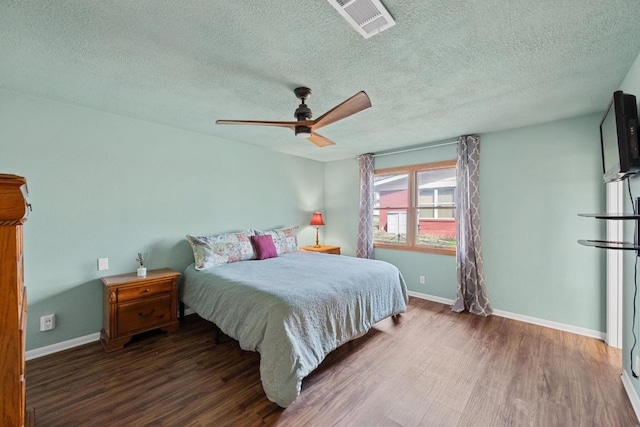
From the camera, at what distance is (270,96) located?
242 centimetres

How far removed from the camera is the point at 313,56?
1.81 meters

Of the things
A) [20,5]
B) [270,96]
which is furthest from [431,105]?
[20,5]

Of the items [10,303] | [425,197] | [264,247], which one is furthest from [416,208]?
[10,303]

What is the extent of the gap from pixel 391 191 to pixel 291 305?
125 inches

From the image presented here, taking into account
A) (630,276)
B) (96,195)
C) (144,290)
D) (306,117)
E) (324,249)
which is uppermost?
(306,117)

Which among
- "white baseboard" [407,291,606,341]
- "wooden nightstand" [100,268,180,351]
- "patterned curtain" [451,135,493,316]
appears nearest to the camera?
"wooden nightstand" [100,268,180,351]

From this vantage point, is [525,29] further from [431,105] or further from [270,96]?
[270,96]

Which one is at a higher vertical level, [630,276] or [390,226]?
[390,226]

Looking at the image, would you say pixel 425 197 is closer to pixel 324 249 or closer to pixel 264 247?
pixel 324 249

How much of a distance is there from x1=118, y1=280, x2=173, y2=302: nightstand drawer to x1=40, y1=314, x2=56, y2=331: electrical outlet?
0.61m

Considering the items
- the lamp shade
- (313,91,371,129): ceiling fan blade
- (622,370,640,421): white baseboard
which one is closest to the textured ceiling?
(313,91,371,129): ceiling fan blade

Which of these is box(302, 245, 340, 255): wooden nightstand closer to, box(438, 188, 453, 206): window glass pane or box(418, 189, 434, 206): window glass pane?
box(418, 189, 434, 206): window glass pane

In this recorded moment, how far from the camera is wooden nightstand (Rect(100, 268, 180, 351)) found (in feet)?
8.30

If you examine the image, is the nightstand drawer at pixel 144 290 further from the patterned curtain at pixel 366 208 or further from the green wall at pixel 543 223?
the green wall at pixel 543 223
